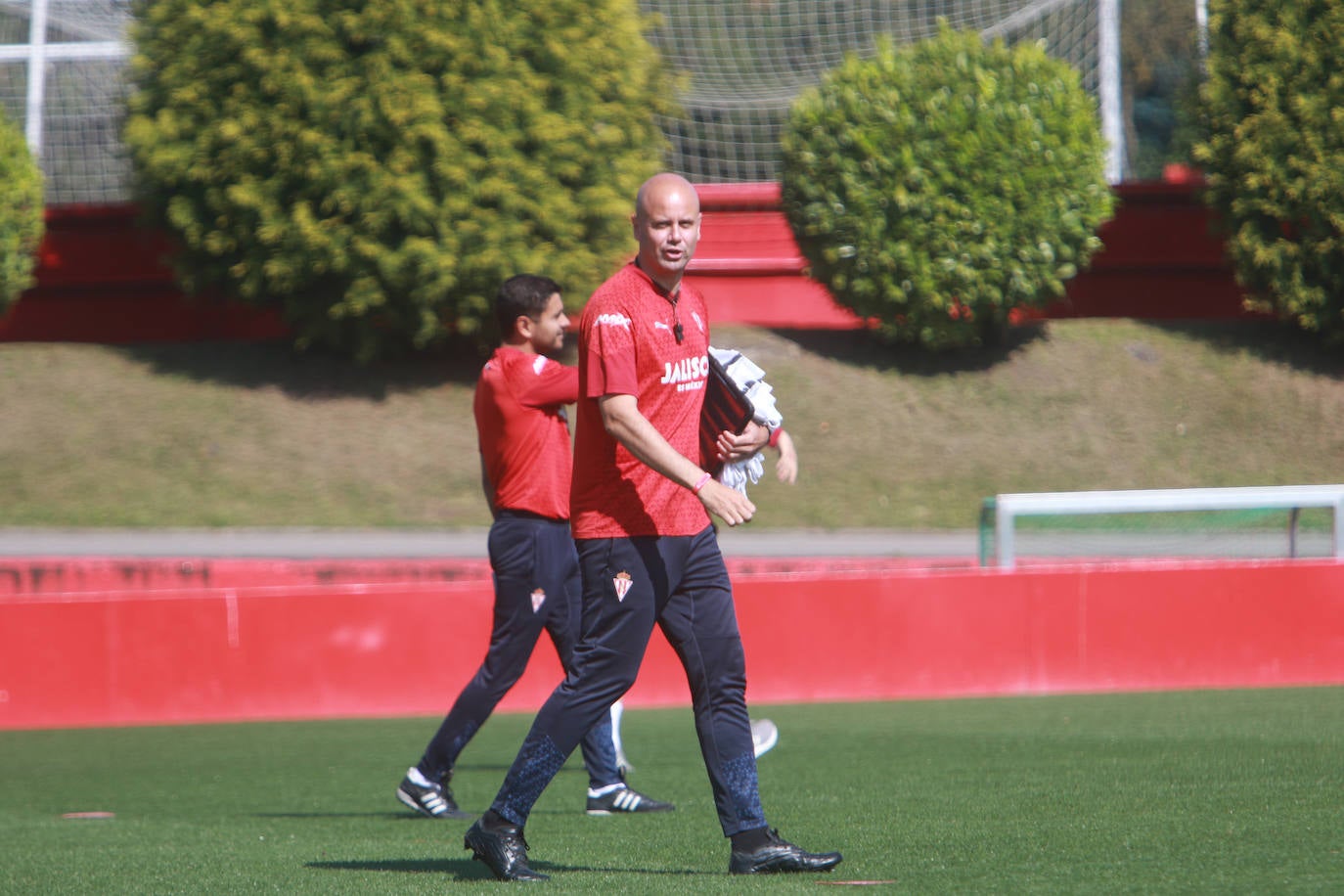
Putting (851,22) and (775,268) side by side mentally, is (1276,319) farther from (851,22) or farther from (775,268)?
(851,22)

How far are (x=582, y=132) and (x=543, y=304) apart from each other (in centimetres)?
1473

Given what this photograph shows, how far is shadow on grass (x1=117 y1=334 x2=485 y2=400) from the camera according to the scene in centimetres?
2081

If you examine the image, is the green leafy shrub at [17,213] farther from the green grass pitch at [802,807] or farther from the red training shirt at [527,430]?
the red training shirt at [527,430]

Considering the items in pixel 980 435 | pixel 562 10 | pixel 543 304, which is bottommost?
pixel 980 435

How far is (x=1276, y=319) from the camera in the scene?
22.5 m

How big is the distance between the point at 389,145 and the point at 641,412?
1642cm

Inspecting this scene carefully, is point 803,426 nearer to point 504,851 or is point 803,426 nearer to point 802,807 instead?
point 802,807

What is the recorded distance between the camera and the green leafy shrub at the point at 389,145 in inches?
766

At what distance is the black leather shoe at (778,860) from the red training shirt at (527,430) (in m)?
1.94

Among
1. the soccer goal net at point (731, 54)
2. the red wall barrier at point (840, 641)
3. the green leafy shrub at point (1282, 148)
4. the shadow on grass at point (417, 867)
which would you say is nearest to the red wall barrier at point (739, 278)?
the green leafy shrub at point (1282, 148)

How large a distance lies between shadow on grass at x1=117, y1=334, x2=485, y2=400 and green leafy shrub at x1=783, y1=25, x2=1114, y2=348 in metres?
5.15

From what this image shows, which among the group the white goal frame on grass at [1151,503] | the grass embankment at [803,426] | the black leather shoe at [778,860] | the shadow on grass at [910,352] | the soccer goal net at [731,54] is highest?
the soccer goal net at [731,54]

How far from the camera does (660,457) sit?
12.7 ft

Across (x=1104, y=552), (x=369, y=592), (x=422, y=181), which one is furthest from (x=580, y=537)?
(x=422, y=181)
